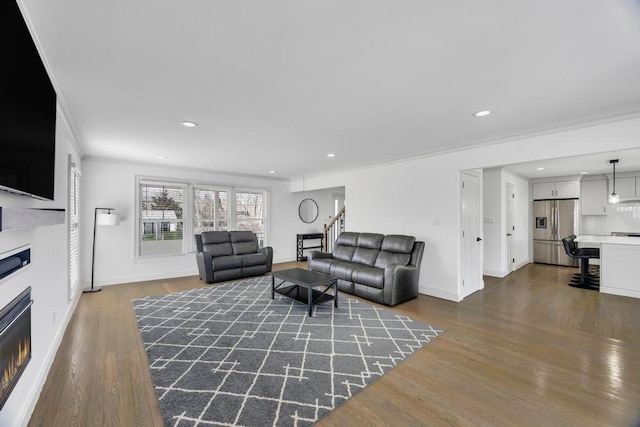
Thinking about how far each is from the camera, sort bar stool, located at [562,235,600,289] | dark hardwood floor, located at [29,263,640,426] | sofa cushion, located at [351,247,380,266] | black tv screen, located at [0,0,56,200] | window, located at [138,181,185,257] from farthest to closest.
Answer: window, located at [138,181,185,257]
bar stool, located at [562,235,600,289]
sofa cushion, located at [351,247,380,266]
dark hardwood floor, located at [29,263,640,426]
black tv screen, located at [0,0,56,200]

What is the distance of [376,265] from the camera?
4.55m

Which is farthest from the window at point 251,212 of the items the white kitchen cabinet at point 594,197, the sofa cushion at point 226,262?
the white kitchen cabinet at point 594,197

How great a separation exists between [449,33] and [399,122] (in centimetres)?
Result: 147

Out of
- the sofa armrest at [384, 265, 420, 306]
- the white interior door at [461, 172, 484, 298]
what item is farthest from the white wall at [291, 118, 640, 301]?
the sofa armrest at [384, 265, 420, 306]

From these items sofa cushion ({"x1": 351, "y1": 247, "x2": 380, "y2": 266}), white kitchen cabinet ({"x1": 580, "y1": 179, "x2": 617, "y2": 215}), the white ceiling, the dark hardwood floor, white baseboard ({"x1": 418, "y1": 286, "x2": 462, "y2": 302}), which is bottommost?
the dark hardwood floor

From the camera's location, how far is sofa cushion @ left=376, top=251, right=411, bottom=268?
14.2 feet

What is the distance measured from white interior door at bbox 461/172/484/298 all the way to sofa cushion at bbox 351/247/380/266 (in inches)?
54.0

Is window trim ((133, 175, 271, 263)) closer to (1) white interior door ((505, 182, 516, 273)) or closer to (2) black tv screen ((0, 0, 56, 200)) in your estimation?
(2) black tv screen ((0, 0, 56, 200))

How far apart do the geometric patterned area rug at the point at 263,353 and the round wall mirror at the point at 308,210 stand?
13.2 ft

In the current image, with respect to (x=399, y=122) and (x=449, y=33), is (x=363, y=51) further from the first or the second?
(x=399, y=122)

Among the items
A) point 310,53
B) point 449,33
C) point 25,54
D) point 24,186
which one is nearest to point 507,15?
point 449,33

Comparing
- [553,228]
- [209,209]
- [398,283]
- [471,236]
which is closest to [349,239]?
[398,283]

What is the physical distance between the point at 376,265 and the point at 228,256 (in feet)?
9.35

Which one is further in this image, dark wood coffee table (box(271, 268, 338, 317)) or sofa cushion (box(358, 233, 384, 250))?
sofa cushion (box(358, 233, 384, 250))
